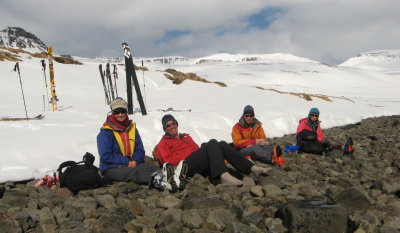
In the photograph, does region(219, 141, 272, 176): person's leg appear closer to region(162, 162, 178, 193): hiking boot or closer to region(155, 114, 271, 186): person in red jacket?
region(155, 114, 271, 186): person in red jacket

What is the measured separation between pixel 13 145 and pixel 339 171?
19.0 feet

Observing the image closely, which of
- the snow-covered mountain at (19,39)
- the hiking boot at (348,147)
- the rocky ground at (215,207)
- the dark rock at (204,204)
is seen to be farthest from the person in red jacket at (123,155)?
the snow-covered mountain at (19,39)

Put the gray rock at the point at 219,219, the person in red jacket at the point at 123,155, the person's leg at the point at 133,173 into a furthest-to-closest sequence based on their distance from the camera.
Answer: the person's leg at the point at 133,173, the person in red jacket at the point at 123,155, the gray rock at the point at 219,219

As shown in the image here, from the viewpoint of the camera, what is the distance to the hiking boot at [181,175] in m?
4.57

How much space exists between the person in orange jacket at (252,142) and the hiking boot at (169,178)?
7.88ft

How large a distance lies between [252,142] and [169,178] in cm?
262

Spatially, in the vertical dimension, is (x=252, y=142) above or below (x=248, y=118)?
below

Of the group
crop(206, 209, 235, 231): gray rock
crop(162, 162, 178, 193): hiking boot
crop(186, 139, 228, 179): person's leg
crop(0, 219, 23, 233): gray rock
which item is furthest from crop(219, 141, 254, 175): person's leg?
crop(0, 219, 23, 233): gray rock

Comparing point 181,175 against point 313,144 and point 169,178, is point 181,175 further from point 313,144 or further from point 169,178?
point 313,144

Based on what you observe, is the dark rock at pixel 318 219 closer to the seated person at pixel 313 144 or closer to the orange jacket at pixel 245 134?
the orange jacket at pixel 245 134

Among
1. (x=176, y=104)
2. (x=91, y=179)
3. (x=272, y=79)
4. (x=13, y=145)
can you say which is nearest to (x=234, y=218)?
(x=91, y=179)

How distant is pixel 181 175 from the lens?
470 centimetres

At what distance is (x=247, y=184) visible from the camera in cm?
485

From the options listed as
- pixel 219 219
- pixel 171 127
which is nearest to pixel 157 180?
pixel 171 127
